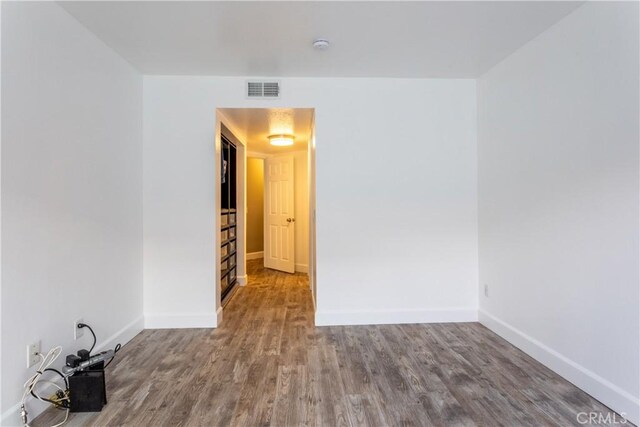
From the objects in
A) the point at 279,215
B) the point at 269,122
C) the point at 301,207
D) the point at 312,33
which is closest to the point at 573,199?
the point at 312,33

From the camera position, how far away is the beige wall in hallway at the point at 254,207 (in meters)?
6.97

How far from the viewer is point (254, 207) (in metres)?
7.09

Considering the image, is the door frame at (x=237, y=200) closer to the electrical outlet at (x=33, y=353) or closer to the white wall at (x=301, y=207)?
the white wall at (x=301, y=207)

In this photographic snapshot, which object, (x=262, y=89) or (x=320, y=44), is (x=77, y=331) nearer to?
(x=262, y=89)

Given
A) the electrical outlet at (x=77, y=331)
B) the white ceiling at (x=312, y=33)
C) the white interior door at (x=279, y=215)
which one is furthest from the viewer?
the white interior door at (x=279, y=215)

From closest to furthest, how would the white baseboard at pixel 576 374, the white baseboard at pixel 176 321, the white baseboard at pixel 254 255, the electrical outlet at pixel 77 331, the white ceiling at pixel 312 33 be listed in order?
the white baseboard at pixel 576 374
the white ceiling at pixel 312 33
the electrical outlet at pixel 77 331
the white baseboard at pixel 176 321
the white baseboard at pixel 254 255

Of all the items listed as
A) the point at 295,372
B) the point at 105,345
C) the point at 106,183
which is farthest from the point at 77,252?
the point at 295,372

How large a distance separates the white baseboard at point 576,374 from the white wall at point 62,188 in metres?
3.17

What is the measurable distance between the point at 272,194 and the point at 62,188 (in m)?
3.90

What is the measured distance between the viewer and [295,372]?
221 centimetres

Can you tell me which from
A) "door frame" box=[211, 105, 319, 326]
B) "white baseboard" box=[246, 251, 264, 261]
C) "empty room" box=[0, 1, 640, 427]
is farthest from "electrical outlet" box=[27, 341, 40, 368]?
"white baseboard" box=[246, 251, 264, 261]

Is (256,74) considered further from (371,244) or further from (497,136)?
(497,136)

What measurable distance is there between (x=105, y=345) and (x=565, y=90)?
3.73 metres

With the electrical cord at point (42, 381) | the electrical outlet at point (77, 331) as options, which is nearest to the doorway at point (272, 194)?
the electrical outlet at point (77, 331)
